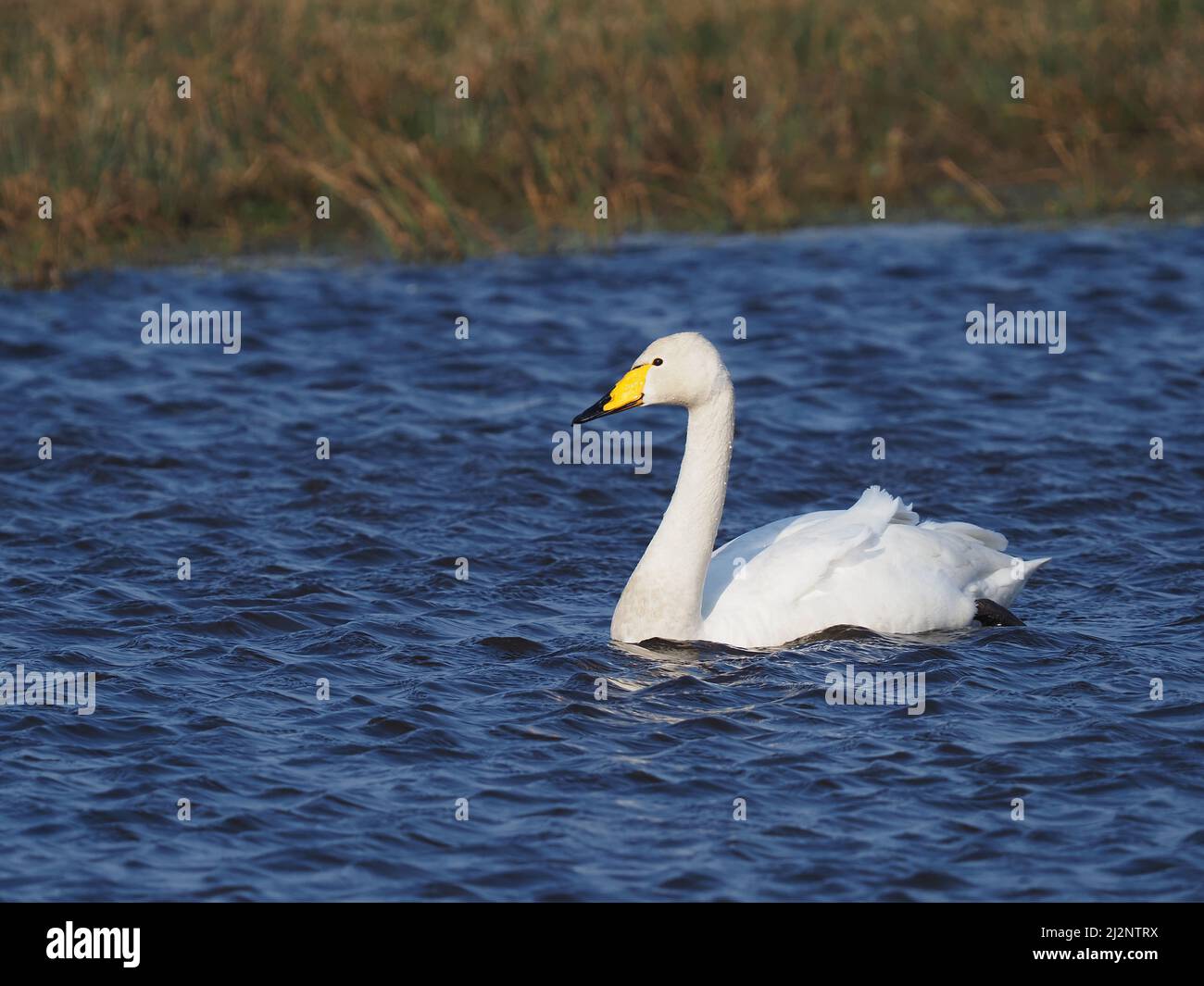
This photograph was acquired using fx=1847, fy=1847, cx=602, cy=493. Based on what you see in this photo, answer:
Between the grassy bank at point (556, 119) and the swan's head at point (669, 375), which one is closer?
the swan's head at point (669, 375)

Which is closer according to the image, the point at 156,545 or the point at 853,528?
the point at 853,528

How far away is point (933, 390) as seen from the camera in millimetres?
12734

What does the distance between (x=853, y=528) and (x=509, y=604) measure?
1769 mm

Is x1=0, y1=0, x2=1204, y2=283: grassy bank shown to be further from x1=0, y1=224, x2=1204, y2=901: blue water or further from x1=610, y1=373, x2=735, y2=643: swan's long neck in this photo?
x1=610, y1=373, x2=735, y2=643: swan's long neck

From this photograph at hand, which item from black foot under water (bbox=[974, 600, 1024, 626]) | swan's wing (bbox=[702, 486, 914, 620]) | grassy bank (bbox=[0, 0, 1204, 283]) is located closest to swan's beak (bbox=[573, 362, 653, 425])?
swan's wing (bbox=[702, 486, 914, 620])

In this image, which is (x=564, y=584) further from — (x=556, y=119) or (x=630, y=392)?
(x=556, y=119)

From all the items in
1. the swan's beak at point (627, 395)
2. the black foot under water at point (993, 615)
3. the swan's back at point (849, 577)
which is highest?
the swan's beak at point (627, 395)

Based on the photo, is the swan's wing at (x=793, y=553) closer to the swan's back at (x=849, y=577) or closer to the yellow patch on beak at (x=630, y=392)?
the swan's back at (x=849, y=577)

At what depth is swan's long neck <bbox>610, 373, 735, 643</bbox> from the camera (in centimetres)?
827

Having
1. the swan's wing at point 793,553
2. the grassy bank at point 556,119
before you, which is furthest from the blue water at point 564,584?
the grassy bank at point 556,119

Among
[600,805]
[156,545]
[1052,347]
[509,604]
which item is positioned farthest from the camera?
[1052,347]

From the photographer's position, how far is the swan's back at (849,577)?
8328 mm
